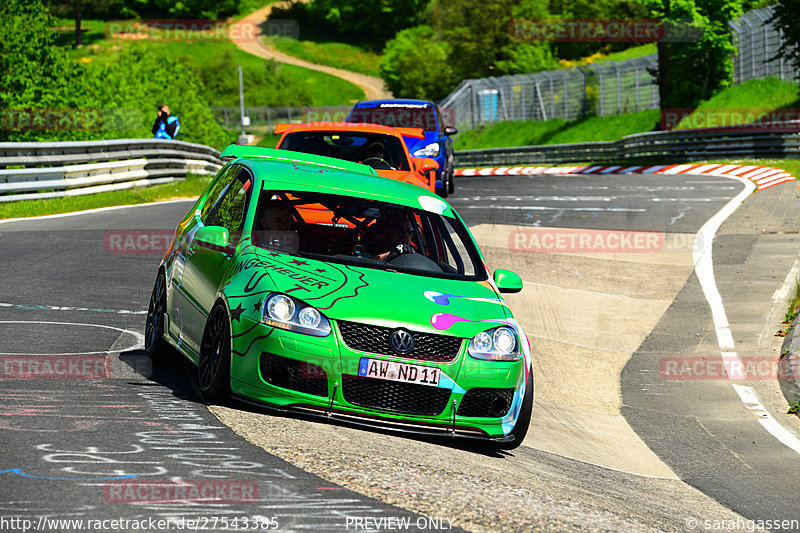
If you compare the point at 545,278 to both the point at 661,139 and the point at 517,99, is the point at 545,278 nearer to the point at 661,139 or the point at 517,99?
the point at 661,139

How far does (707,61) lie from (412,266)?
4529cm

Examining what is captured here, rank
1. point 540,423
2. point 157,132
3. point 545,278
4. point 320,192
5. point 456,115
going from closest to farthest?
1. point 320,192
2. point 540,423
3. point 545,278
4. point 157,132
5. point 456,115

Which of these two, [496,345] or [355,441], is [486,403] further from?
[355,441]

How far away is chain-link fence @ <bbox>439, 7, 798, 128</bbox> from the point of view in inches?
1887

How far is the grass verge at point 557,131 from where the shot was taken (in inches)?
2115

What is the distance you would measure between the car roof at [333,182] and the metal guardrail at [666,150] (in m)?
27.3

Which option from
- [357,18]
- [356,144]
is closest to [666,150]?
[356,144]

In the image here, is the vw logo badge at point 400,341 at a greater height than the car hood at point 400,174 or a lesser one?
lesser

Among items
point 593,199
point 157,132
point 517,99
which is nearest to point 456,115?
point 517,99

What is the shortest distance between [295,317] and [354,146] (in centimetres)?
827

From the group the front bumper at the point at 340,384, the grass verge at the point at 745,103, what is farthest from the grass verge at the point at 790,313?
the grass verge at the point at 745,103

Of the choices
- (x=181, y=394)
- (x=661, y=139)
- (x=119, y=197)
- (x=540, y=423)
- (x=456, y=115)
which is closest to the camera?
(x=181, y=394)

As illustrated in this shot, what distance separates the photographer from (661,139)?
127ft

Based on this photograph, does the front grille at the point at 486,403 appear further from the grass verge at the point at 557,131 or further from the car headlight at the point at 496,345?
the grass verge at the point at 557,131
